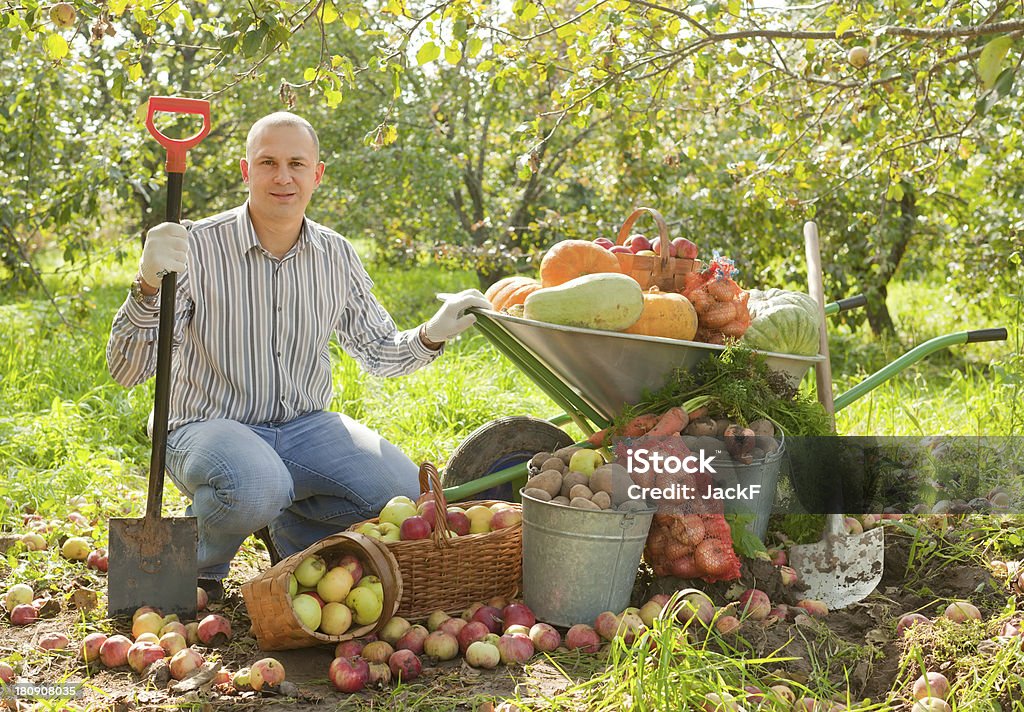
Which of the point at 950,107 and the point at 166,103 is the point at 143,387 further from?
the point at 950,107

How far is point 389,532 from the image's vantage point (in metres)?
2.91

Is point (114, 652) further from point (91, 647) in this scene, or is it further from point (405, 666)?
point (405, 666)

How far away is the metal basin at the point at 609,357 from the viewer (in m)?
2.88

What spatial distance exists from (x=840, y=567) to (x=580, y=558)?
822 mm

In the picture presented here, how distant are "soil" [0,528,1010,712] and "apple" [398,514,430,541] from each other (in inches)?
14.4

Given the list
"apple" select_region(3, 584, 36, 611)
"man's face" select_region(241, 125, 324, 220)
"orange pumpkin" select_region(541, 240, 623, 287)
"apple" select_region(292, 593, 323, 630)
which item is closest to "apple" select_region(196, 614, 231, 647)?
"apple" select_region(292, 593, 323, 630)

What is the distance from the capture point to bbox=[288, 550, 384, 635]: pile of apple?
2615mm

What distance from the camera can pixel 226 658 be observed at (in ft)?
8.75

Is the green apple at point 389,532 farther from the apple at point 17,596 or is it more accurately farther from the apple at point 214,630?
the apple at point 17,596

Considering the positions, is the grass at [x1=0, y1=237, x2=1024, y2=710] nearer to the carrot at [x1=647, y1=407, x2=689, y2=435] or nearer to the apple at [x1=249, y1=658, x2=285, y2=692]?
the apple at [x1=249, y1=658, x2=285, y2=692]

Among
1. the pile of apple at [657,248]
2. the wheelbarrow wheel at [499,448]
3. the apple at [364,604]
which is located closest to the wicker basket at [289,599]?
the apple at [364,604]

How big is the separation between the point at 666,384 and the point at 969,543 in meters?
1.15

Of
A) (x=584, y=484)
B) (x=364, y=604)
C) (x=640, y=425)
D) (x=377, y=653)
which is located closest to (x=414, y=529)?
(x=364, y=604)

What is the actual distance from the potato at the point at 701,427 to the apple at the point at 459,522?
2.23 ft
